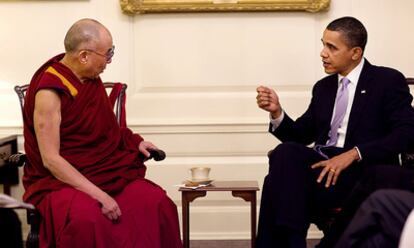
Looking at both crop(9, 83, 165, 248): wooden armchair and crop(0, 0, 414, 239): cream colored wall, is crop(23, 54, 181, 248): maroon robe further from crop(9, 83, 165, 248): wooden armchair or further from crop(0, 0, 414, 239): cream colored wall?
crop(0, 0, 414, 239): cream colored wall

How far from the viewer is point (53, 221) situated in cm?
301

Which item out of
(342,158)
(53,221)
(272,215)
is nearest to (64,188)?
(53,221)

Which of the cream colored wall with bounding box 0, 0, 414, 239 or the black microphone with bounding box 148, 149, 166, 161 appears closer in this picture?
the black microphone with bounding box 148, 149, 166, 161

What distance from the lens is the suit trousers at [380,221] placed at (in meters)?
2.34

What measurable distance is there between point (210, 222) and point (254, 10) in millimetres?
1400

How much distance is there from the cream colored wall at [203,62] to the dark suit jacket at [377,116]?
0.80 meters

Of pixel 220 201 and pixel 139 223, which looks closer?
pixel 139 223

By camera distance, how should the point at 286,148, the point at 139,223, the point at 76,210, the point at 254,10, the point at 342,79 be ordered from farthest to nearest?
1. the point at 254,10
2. the point at 342,79
3. the point at 286,148
4. the point at 139,223
5. the point at 76,210

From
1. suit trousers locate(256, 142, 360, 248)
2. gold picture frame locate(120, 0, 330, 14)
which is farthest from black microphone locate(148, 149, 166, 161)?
gold picture frame locate(120, 0, 330, 14)

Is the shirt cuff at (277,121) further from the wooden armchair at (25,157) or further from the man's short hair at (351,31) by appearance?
the wooden armchair at (25,157)

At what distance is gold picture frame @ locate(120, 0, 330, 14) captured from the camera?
4379mm

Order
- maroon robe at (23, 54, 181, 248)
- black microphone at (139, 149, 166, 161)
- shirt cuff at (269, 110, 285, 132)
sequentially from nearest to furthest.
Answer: maroon robe at (23, 54, 181, 248) < black microphone at (139, 149, 166, 161) < shirt cuff at (269, 110, 285, 132)

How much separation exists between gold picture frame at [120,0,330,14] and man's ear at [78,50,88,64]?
3.93 ft

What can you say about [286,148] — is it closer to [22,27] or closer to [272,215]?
[272,215]
